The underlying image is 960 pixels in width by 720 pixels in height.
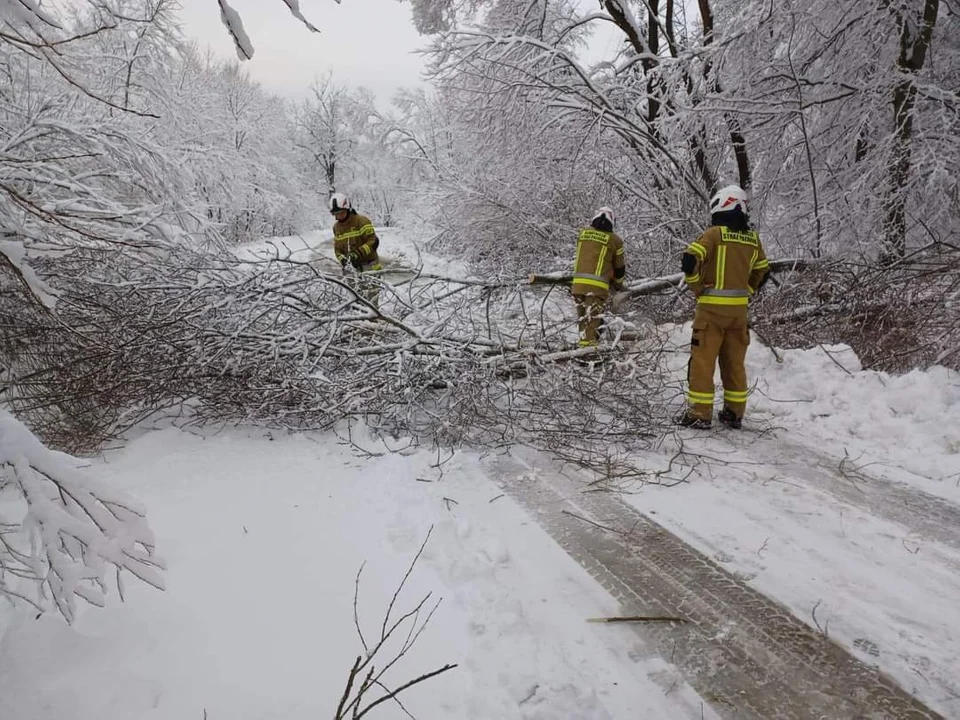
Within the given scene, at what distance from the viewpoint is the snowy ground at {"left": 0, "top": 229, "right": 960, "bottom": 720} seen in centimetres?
196

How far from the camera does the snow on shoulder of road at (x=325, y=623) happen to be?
1907 millimetres

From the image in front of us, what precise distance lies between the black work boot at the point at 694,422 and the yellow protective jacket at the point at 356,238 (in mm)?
4962

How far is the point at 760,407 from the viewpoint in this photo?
194 inches

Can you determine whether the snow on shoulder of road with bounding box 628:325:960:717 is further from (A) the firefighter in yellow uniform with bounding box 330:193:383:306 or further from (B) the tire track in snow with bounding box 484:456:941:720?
(A) the firefighter in yellow uniform with bounding box 330:193:383:306

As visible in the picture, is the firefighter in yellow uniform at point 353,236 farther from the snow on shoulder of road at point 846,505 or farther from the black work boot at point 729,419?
the snow on shoulder of road at point 846,505

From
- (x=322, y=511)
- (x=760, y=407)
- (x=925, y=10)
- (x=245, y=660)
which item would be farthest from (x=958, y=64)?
(x=245, y=660)

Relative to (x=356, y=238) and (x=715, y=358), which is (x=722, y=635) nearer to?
(x=715, y=358)

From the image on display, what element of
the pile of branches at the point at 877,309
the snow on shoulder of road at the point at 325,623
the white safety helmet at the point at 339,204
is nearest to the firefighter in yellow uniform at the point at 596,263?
the pile of branches at the point at 877,309

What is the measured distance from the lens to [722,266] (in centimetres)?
455

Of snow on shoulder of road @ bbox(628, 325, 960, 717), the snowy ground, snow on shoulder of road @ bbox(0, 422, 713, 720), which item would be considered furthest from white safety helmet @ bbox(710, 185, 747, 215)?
snow on shoulder of road @ bbox(0, 422, 713, 720)

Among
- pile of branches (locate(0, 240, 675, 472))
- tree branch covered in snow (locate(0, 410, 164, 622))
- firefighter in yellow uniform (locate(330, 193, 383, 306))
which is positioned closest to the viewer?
tree branch covered in snow (locate(0, 410, 164, 622))

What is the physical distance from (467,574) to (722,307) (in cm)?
309

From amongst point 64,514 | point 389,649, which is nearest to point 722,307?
point 389,649

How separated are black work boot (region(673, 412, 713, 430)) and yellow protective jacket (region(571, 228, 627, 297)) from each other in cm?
199
